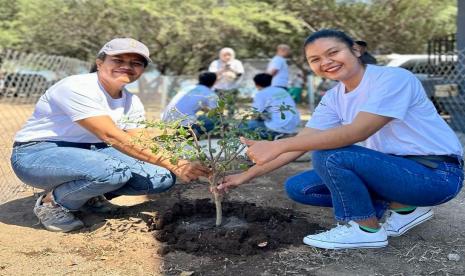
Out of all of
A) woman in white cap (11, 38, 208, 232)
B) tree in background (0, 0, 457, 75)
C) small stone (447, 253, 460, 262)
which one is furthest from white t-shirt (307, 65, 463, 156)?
tree in background (0, 0, 457, 75)

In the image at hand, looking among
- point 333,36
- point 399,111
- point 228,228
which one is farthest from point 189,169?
point 399,111

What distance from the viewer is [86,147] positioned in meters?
3.47

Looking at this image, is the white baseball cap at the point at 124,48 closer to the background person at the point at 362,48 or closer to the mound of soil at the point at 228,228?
the mound of soil at the point at 228,228

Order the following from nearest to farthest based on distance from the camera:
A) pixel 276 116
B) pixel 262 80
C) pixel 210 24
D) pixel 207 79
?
1. pixel 276 116
2. pixel 262 80
3. pixel 207 79
4. pixel 210 24

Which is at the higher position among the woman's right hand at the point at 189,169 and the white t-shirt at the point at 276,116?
the woman's right hand at the point at 189,169

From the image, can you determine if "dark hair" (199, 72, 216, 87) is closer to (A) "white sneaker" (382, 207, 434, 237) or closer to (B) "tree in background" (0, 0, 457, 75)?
(A) "white sneaker" (382, 207, 434, 237)

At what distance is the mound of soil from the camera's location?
2836mm

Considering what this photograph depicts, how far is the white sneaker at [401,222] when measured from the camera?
3035 mm

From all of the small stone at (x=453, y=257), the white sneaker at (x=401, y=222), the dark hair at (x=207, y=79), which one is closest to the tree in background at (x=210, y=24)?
the dark hair at (x=207, y=79)

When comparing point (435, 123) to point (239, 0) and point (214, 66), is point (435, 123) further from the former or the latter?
point (239, 0)

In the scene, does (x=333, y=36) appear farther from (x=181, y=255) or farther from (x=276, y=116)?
(x=276, y=116)

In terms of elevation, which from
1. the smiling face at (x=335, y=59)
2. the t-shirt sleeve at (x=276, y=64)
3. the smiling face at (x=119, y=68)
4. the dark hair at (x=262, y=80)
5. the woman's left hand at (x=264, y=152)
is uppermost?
the smiling face at (x=335, y=59)

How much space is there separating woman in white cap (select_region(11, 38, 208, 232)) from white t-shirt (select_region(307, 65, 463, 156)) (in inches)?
36.6

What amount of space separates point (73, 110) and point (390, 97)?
1.70m
